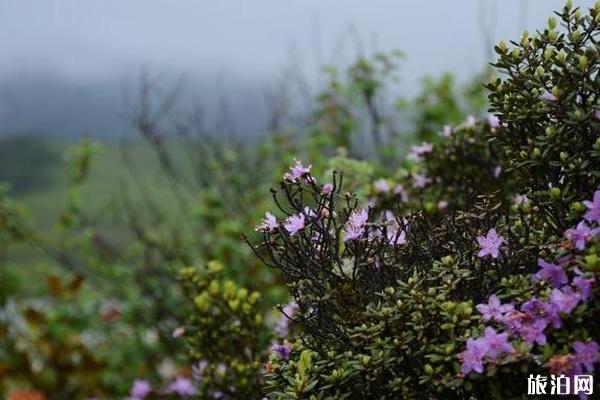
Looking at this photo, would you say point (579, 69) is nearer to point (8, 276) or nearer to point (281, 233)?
point (281, 233)

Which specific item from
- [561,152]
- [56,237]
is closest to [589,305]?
[561,152]

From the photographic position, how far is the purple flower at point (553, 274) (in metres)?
2.21

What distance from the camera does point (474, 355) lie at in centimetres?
212

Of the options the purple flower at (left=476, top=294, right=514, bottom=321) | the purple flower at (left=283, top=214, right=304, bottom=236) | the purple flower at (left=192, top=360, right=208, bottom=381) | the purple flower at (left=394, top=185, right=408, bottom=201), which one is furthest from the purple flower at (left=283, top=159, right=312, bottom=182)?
the purple flower at (left=394, top=185, right=408, bottom=201)

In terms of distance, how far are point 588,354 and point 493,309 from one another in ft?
0.98

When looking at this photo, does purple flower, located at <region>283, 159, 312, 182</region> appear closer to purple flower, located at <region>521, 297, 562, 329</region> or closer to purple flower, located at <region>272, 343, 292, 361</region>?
purple flower, located at <region>272, 343, 292, 361</region>

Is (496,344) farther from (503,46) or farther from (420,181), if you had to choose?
(420,181)

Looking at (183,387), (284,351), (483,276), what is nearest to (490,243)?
(483,276)

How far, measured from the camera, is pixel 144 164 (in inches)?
5059

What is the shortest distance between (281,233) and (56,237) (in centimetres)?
684

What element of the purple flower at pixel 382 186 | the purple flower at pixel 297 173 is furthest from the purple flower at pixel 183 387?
the purple flower at pixel 297 173

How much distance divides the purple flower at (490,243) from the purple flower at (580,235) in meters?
0.25

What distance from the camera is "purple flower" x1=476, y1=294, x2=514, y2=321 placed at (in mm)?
2215

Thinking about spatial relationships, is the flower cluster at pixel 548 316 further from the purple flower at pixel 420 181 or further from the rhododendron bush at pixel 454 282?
the purple flower at pixel 420 181
